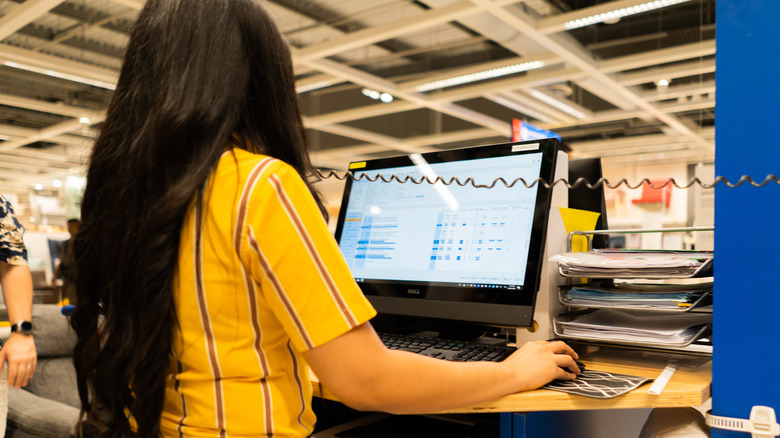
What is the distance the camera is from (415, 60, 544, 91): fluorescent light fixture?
6047 millimetres

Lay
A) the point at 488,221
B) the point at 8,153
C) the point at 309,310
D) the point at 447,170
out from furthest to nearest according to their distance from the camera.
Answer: the point at 8,153 < the point at 447,170 < the point at 488,221 < the point at 309,310

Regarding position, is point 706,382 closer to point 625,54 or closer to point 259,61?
point 259,61

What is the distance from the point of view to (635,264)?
3.15 feet

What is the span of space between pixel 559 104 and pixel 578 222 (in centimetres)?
653

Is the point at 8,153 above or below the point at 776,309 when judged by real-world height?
above

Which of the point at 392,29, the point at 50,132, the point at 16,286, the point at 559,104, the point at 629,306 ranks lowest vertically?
the point at 16,286

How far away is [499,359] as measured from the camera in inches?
36.3

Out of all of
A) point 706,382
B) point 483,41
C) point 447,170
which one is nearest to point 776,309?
point 706,382

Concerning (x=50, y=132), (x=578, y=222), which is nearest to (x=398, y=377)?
(x=578, y=222)

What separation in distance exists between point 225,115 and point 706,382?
80 cm

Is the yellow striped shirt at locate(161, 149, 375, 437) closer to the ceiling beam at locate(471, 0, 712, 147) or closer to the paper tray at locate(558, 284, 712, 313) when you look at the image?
the paper tray at locate(558, 284, 712, 313)

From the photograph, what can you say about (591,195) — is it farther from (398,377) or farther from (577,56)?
(577,56)

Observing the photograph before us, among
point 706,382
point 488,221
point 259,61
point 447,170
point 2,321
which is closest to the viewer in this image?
point 259,61

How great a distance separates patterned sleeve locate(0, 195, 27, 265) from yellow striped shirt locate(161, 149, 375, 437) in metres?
1.46
